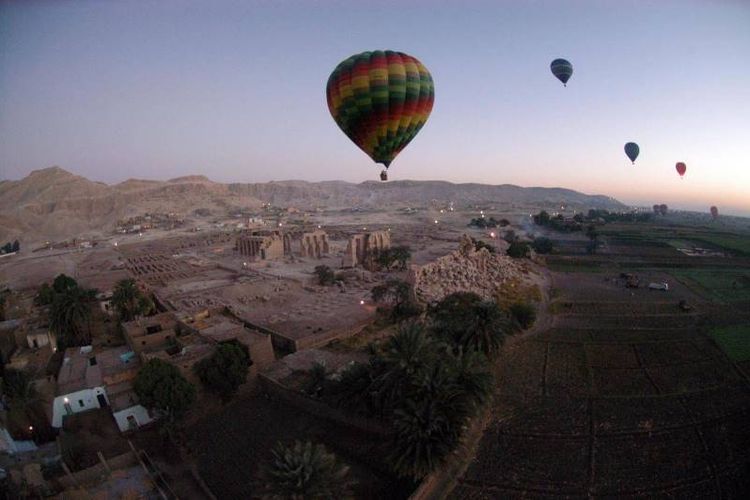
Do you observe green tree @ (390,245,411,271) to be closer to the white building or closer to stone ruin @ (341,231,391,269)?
stone ruin @ (341,231,391,269)

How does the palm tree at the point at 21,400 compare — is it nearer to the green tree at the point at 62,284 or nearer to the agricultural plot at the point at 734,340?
the green tree at the point at 62,284

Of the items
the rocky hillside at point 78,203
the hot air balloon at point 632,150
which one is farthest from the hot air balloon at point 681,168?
the rocky hillside at point 78,203

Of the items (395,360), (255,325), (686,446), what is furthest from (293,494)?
(255,325)

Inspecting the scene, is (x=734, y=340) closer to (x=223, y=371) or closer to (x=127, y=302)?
(x=223, y=371)

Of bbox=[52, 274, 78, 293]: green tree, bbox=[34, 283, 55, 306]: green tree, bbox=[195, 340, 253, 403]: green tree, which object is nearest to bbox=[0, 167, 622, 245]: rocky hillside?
bbox=[52, 274, 78, 293]: green tree

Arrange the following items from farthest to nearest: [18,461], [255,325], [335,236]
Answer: [335,236] < [255,325] < [18,461]

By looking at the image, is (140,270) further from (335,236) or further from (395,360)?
(395,360)
